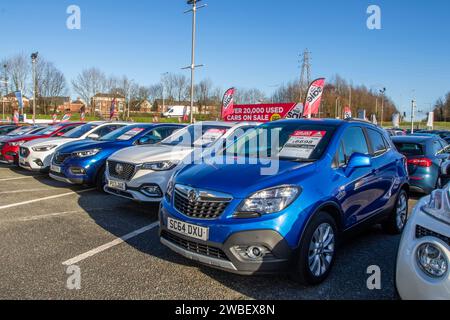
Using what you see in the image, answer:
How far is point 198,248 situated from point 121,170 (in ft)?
10.2

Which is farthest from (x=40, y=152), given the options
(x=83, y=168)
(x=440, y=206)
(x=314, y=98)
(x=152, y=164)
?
(x=314, y=98)

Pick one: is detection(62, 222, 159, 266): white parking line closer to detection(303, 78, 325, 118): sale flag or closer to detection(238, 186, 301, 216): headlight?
detection(238, 186, 301, 216): headlight

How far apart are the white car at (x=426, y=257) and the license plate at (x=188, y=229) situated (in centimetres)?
157

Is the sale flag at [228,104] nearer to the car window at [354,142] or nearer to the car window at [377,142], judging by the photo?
the car window at [377,142]

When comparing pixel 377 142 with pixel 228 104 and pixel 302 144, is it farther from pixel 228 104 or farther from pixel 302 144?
pixel 228 104

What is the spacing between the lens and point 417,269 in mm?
2303

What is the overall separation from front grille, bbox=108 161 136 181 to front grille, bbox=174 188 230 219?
245cm

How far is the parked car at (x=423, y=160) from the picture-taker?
7.13 meters

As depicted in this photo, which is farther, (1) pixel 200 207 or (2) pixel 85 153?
(2) pixel 85 153

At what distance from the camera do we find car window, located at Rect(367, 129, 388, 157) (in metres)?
4.73

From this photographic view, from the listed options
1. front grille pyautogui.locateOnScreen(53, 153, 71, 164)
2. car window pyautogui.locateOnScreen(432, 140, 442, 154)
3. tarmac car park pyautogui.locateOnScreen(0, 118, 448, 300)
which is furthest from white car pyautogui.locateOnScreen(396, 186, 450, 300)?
front grille pyautogui.locateOnScreen(53, 153, 71, 164)

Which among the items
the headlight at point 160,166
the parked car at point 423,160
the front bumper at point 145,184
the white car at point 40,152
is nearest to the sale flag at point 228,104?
the white car at point 40,152
